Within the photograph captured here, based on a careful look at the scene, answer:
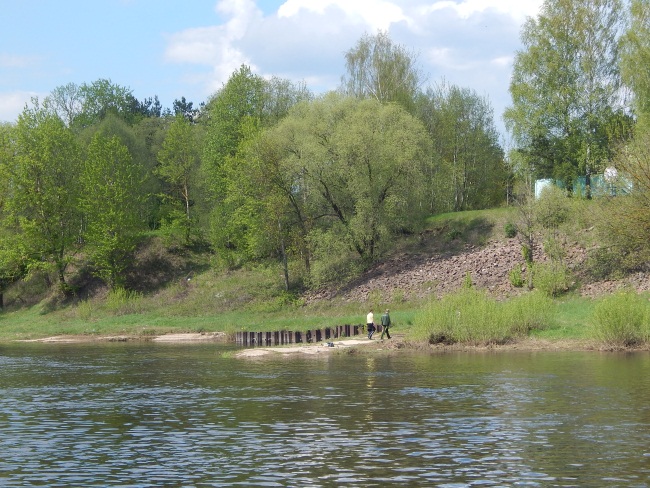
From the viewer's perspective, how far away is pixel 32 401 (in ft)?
Result: 102

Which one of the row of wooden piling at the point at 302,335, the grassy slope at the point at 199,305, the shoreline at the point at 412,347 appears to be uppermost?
the grassy slope at the point at 199,305

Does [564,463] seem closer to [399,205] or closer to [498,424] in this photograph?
[498,424]

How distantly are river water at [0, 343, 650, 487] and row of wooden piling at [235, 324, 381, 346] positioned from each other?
9.63 metres

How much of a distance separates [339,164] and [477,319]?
25.3 metres

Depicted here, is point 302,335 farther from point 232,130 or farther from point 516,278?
point 232,130

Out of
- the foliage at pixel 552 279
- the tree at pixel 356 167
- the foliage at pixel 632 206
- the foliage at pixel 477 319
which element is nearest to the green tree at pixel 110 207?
the tree at pixel 356 167

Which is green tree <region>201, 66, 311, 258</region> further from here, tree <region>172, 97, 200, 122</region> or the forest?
tree <region>172, 97, 200, 122</region>

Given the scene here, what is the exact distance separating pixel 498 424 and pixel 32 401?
1661 centimetres

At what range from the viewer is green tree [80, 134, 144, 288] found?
76.3 m

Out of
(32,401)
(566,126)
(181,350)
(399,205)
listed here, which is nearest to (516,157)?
(566,126)

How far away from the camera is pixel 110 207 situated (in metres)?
76.6

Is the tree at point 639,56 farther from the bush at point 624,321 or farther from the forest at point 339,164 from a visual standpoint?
the bush at point 624,321

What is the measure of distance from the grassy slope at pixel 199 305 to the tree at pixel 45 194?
496cm

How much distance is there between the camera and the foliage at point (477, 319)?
44.2 m
